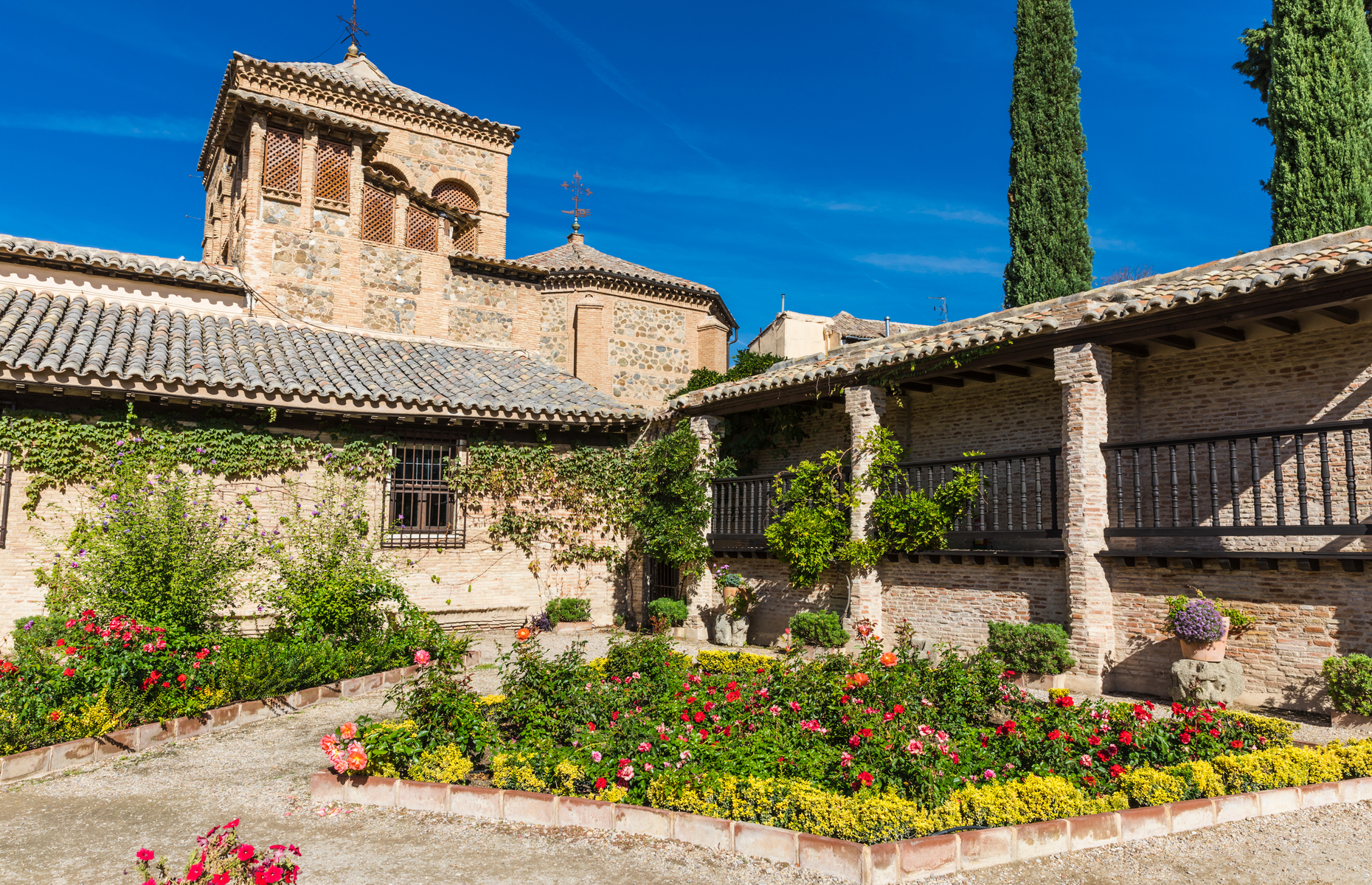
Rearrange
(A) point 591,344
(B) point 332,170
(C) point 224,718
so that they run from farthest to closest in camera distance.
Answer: (A) point 591,344
(B) point 332,170
(C) point 224,718

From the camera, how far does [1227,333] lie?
10.2 m

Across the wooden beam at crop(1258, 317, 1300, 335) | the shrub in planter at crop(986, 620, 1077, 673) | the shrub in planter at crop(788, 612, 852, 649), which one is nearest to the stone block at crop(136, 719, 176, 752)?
the shrub in planter at crop(788, 612, 852, 649)

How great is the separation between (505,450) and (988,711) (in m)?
9.75

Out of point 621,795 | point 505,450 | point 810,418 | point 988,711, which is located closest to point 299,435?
point 505,450

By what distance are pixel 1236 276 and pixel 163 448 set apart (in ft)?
45.7

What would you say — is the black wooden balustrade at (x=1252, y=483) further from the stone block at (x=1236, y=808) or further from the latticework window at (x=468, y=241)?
the latticework window at (x=468, y=241)

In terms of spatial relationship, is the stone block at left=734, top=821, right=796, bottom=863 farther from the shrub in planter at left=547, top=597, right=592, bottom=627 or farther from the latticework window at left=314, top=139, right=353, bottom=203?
the latticework window at left=314, top=139, right=353, bottom=203

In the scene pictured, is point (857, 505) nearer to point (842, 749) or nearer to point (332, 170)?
point (842, 749)

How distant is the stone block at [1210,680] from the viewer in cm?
838

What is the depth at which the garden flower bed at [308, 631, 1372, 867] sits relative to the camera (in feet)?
16.8

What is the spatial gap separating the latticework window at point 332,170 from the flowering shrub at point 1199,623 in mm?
16159

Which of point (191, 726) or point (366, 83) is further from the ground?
point (366, 83)

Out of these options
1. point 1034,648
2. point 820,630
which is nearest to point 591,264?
point 820,630

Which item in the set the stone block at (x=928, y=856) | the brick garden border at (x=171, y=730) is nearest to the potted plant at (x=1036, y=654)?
the stone block at (x=928, y=856)
